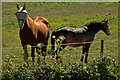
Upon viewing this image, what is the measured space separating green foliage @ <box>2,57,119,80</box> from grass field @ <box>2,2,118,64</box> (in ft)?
1.54

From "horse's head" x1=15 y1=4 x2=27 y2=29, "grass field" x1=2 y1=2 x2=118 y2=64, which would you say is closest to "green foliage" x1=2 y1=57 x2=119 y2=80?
"grass field" x1=2 y1=2 x2=118 y2=64

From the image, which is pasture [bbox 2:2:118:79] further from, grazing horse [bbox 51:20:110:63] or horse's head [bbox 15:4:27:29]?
horse's head [bbox 15:4:27:29]

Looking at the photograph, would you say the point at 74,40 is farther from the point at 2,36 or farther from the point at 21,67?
the point at 2,36

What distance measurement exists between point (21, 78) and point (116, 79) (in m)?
2.11

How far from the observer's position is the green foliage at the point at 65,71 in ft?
20.6

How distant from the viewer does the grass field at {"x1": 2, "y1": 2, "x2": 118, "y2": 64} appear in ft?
32.7

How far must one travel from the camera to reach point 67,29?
8312 millimetres

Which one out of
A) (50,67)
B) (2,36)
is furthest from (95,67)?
(2,36)

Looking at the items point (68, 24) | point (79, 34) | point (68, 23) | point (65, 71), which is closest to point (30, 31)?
point (79, 34)

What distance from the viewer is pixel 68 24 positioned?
17047 millimetres

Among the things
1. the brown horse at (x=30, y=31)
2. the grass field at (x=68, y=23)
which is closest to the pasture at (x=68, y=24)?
the grass field at (x=68, y=23)

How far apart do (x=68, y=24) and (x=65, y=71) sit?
10.7 metres

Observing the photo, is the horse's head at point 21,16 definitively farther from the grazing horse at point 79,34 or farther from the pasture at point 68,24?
the grazing horse at point 79,34

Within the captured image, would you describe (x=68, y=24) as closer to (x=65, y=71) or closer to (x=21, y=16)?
(x=21, y=16)
